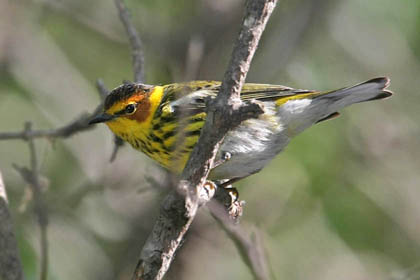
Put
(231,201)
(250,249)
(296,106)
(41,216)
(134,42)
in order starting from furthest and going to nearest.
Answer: (296,106), (134,42), (231,201), (41,216), (250,249)

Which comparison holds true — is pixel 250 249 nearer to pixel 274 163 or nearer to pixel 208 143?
pixel 208 143

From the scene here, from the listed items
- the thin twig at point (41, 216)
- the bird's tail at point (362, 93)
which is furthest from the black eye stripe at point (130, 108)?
the bird's tail at point (362, 93)

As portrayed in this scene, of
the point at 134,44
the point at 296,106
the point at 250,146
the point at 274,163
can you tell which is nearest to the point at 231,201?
the point at 250,146

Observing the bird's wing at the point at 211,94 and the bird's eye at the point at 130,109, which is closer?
the bird's wing at the point at 211,94

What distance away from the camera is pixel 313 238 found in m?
6.40

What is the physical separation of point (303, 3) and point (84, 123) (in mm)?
3285

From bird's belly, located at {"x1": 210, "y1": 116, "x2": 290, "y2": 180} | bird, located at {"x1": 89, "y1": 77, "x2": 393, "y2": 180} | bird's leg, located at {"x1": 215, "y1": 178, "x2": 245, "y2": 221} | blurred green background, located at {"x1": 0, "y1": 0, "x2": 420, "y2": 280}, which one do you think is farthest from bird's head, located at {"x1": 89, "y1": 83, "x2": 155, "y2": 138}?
bird's leg, located at {"x1": 215, "y1": 178, "x2": 245, "y2": 221}

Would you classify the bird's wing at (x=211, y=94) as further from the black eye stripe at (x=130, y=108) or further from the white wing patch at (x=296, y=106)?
the black eye stripe at (x=130, y=108)

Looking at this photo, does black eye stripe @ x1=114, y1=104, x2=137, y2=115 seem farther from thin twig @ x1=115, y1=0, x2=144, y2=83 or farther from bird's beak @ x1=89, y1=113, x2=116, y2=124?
thin twig @ x1=115, y1=0, x2=144, y2=83

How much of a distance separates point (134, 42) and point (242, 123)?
37.7 inches

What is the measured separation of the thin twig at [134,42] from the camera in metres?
4.58

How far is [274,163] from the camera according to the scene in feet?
23.6

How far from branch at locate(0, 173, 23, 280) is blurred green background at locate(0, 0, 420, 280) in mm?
1993

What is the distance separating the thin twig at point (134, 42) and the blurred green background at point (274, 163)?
871mm
